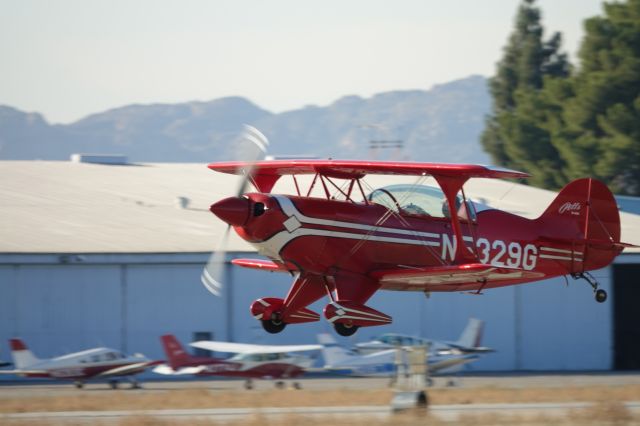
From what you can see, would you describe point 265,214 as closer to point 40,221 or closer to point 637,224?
point 40,221

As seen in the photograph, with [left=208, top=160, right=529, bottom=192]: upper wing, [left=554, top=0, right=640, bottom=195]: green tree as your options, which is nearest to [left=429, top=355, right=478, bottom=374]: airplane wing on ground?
[left=208, top=160, right=529, bottom=192]: upper wing

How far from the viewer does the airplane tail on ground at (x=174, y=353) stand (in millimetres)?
32625

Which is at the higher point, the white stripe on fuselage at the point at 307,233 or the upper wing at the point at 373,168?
the upper wing at the point at 373,168

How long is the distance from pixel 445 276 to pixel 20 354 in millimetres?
19489

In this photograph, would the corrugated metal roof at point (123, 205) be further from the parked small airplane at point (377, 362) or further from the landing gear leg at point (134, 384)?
the parked small airplane at point (377, 362)

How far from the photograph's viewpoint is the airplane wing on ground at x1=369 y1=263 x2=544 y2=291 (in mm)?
16281

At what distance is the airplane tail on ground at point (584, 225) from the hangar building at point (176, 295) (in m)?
15.6

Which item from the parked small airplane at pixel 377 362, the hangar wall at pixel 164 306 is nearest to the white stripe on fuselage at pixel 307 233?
the parked small airplane at pixel 377 362

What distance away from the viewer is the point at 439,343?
34.1 meters

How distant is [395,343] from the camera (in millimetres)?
33344

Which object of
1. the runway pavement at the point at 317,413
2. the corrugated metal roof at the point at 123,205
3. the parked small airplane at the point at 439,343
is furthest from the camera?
the corrugated metal roof at the point at 123,205

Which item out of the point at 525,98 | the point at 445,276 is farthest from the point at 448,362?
the point at 525,98

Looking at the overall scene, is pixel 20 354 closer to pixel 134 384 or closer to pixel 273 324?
pixel 134 384

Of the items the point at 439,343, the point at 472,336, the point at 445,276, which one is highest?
the point at 445,276
